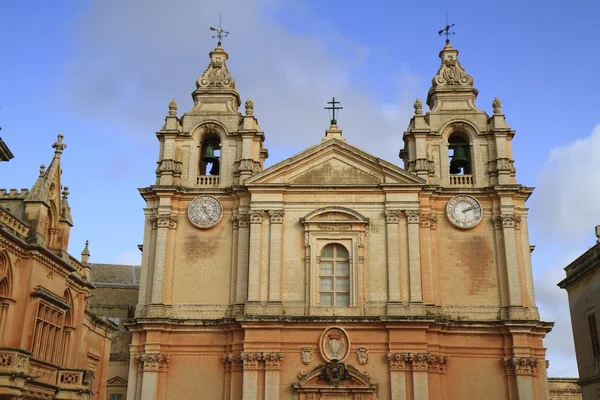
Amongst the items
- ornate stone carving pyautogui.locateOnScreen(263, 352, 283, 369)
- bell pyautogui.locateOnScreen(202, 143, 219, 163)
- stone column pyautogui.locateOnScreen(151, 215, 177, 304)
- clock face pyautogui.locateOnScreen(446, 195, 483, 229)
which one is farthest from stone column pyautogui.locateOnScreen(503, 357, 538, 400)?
bell pyautogui.locateOnScreen(202, 143, 219, 163)

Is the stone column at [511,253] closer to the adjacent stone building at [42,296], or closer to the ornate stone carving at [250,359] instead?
the ornate stone carving at [250,359]

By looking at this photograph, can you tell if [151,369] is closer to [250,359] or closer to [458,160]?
[250,359]

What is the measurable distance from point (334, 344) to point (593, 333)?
10.2 metres

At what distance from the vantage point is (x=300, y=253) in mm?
28906

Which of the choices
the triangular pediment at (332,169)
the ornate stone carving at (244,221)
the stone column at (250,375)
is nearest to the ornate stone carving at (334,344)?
the stone column at (250,375)

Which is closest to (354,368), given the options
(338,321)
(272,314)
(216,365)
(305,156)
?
(338,321)

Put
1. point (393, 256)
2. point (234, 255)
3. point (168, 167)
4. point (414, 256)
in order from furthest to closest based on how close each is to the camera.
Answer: point (168, 167) < point (234, 255) < point (393, 256) < point (414, 256)

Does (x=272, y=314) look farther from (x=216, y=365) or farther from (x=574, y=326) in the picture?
(x=574, y=326)

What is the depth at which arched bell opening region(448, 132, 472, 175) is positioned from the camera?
31094 millimetres

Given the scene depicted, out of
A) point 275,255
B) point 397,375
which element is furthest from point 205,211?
point 397,375

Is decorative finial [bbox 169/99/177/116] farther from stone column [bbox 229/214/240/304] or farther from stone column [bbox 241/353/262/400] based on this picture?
stone column [bbox 241/353/262/400]

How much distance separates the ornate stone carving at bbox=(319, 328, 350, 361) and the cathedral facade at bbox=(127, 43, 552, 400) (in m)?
0.06

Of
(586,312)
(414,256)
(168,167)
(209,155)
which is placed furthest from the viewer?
(209,155)

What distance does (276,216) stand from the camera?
29.2m
